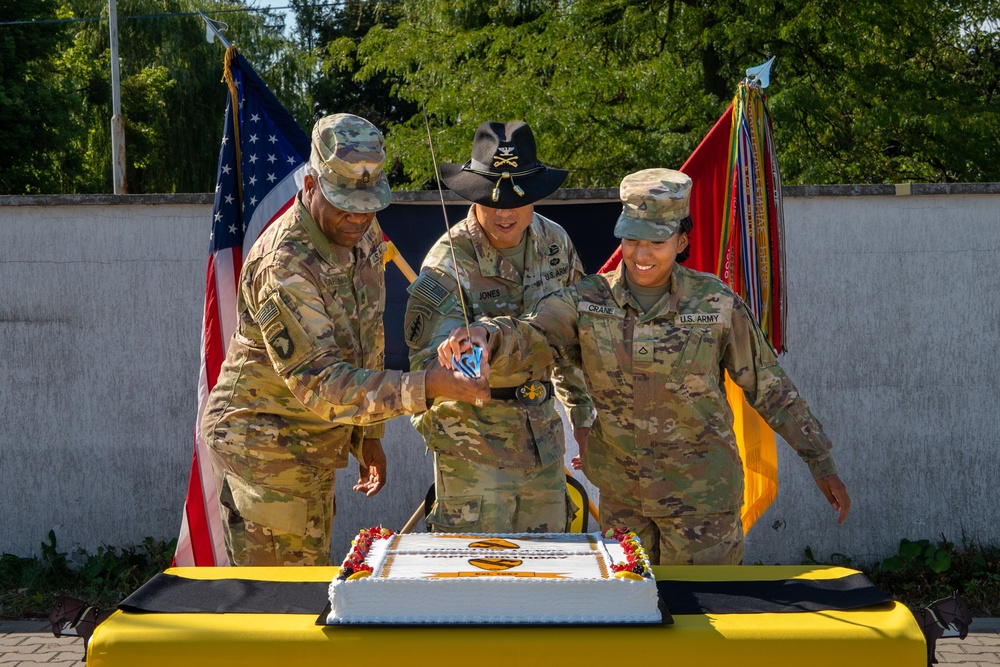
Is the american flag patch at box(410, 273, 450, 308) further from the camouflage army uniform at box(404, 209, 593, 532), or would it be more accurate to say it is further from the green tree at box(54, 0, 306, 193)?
the green tree at box(54, 0, 306, 193)

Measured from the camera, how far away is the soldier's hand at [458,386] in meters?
2.76

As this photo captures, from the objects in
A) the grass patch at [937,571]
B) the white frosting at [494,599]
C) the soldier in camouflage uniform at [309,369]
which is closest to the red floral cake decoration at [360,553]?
the white frosting at [494,599]

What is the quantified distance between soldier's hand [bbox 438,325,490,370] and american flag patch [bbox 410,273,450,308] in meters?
0.44

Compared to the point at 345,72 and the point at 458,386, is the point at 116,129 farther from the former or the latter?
the point at 458,386

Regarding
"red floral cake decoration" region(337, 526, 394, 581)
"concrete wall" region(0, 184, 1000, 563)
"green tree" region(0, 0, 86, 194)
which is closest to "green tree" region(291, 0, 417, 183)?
"green tree" region(0, 0, 86, 194)

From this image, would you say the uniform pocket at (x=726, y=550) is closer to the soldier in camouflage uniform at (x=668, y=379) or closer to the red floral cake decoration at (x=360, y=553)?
the soldier in camouflage uniform at (x=668, y=379)

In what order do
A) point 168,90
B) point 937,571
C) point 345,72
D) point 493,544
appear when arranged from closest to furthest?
point 493,544 < point 937,571 < point 168,90 < point 345,72

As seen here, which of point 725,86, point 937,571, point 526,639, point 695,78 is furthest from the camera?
point 725,86

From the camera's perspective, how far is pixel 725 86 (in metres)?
13.2

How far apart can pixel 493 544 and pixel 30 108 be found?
23.2 m

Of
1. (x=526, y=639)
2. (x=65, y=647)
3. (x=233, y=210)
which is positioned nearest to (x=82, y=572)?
(x=65, y=647)

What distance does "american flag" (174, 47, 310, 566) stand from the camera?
176 inches

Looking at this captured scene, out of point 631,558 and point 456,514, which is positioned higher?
point 631,558

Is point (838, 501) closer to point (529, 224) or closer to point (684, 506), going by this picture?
point (684, 506)
